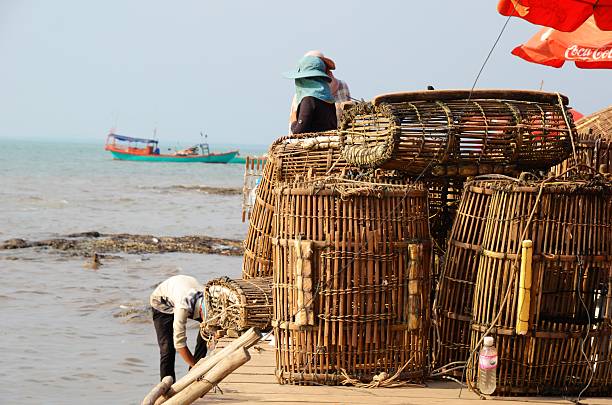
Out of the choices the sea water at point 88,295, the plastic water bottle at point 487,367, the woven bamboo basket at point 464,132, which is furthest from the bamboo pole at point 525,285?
the sea water at point 88,295

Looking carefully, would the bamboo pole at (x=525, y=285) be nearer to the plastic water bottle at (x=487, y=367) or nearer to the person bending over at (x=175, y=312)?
the plastic water bottle at (x=487, y=367)

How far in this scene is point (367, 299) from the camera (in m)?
4.70

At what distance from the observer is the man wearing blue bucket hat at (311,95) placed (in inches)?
292

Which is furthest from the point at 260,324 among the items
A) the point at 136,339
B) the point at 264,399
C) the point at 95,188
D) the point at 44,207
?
the point at 95,188

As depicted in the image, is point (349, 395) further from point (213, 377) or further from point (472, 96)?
point (472, 96)

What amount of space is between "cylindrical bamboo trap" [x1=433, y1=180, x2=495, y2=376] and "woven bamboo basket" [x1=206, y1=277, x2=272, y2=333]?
180 centimetres

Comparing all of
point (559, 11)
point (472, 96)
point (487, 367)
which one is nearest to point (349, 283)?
point (487, 367)

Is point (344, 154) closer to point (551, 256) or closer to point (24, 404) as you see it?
point (551, 256)

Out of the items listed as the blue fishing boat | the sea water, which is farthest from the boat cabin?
the sea water

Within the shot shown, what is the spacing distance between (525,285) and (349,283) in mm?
835

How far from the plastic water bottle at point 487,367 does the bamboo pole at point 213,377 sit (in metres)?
1.12

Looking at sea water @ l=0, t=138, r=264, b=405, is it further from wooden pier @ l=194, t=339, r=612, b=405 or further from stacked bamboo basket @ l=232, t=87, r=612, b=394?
stacked bamboo basket @ l=232, t=87, r=612, b=394

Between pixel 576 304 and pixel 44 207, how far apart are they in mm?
29758

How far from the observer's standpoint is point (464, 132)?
5.16 m
